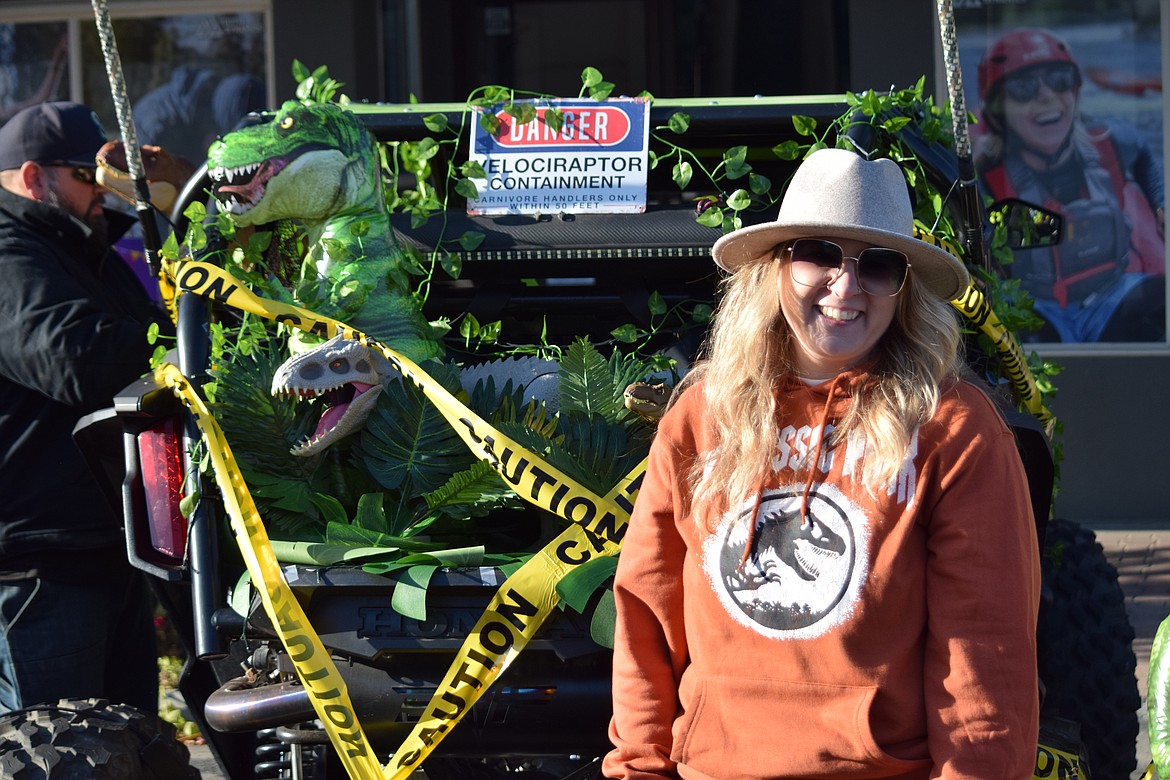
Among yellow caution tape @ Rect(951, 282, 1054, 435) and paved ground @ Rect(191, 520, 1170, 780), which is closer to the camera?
yellow caution tape @ Rect(951, 282, 1054, 435)

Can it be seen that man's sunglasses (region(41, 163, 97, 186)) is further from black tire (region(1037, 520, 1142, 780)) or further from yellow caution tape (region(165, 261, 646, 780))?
black tire (region(1037, 520, 1142, 780))

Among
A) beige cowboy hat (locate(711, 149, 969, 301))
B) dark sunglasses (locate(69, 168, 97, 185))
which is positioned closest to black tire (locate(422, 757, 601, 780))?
beige cowboy hat (locate(711, 149, 969, 301))

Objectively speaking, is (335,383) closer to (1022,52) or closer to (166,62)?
(166,62)

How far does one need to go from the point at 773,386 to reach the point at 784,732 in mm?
539

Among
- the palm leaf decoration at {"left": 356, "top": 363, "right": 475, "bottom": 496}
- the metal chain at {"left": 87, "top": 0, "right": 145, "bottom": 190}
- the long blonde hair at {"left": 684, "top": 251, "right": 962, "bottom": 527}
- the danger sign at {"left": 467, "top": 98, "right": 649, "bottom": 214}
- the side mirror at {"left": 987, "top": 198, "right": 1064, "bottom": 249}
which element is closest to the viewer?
the long blonde hair at {"left": 684, "top": 251, "right": 962, "bottom": 527}

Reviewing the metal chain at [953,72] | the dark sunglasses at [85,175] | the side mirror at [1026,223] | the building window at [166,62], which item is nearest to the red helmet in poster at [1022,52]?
the side mirror at [1026,223]

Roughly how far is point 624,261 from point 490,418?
2.95ft

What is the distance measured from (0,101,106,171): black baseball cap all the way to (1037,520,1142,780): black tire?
305cm

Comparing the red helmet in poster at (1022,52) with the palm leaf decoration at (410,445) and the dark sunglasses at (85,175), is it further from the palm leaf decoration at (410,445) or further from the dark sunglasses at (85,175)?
the palm leaf decoration at (410,445)

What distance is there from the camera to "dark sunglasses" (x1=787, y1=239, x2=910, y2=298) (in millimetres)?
2219

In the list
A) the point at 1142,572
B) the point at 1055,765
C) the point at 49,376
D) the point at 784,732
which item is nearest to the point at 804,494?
the point at 784,732

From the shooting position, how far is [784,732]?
6.86ft

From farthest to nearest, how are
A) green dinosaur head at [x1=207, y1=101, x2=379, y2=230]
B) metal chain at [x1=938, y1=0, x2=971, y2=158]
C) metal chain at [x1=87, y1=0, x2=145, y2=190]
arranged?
green dinosaur head at [x1=207, y1=101, x2=379, y2=230]
metal chain at [x1=87, y1=0, x2=145, y2=190]
metal chain at [x1=938, y1=0, x2=971, y2=158]

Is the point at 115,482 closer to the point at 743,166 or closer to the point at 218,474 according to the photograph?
the point at 218,474
